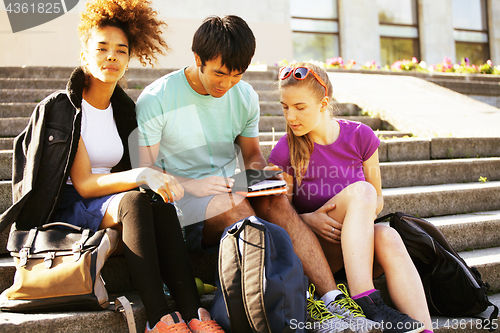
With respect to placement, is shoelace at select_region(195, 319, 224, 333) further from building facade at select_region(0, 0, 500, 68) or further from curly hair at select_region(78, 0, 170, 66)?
building facade at select_region(0, 0, 500, 68)

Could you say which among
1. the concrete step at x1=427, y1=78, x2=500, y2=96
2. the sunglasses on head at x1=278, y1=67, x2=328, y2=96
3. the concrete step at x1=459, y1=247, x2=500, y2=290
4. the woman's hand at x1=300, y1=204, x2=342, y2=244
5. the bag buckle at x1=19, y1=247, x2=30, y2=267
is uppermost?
the concrete step at x1=427, y1=78, x2=500, y2=96

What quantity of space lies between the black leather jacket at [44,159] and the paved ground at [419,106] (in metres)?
3.52

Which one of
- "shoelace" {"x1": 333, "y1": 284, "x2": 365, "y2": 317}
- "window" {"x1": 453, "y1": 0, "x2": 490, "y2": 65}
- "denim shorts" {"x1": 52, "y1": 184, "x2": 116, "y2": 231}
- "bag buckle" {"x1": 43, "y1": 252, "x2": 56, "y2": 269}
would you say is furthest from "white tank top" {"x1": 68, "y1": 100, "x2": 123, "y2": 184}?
"window" {"x1": 453, "y1": 0, "x2": 490, "y2": 65}

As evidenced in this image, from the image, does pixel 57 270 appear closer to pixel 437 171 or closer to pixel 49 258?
pixel 49 258

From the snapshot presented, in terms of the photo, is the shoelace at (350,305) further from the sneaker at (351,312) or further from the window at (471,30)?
the window at (471,30)

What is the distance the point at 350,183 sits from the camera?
2.28m

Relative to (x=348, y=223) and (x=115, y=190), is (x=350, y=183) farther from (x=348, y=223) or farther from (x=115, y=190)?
(x=115, y=190)

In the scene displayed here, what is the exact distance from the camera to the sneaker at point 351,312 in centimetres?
167

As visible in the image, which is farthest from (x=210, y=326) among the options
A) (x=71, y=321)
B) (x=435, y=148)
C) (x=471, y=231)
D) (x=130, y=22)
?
(x=435, y=148)

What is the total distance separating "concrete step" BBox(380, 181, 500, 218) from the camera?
304 cm

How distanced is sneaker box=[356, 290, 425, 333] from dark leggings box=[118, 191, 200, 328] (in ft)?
2.44

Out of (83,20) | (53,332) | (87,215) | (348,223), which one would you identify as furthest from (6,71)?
(348,223)

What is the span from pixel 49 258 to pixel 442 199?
2702 millimetres

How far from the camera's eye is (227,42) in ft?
6.75
